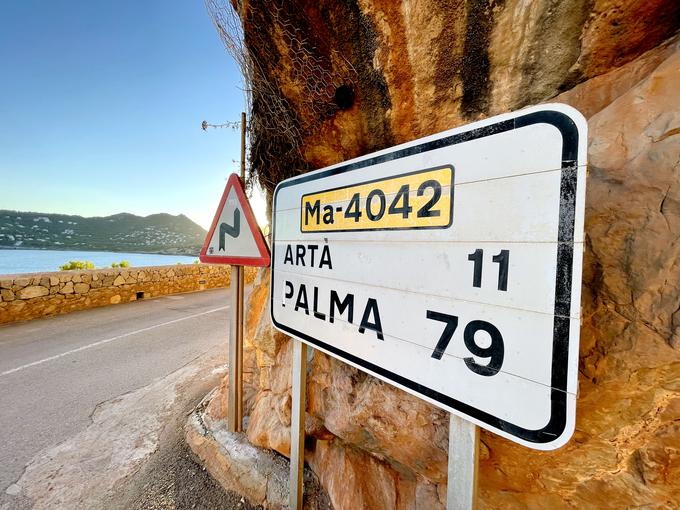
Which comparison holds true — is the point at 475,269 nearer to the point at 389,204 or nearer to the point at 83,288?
the point at 389,204

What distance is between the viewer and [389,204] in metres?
1.02

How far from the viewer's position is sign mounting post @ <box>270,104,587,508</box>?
0.65 m

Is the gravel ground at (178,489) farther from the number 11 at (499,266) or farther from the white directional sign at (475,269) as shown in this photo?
the number 11 at (499,266)

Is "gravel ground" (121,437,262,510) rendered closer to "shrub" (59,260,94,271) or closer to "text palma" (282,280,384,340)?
"text palma" (282,280,384,340)

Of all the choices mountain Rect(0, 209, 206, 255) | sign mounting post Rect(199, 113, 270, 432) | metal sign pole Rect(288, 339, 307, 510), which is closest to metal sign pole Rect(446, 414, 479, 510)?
metal sign pole Rect(288, 339, 307, 510)

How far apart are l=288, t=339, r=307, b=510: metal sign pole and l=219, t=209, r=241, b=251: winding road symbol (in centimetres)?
98

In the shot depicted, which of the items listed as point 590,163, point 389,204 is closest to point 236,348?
point 389,204

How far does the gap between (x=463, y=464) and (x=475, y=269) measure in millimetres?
574

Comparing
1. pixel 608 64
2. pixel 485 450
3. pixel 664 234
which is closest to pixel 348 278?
pixel 485 450

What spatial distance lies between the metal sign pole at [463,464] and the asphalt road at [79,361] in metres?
3.00

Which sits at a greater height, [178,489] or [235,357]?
[235,357]

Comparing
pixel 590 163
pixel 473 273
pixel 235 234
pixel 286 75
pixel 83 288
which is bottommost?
pixel 83 288

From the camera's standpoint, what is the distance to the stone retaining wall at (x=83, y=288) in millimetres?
5582

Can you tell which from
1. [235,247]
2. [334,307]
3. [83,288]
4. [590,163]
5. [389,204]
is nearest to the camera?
[590,163]
